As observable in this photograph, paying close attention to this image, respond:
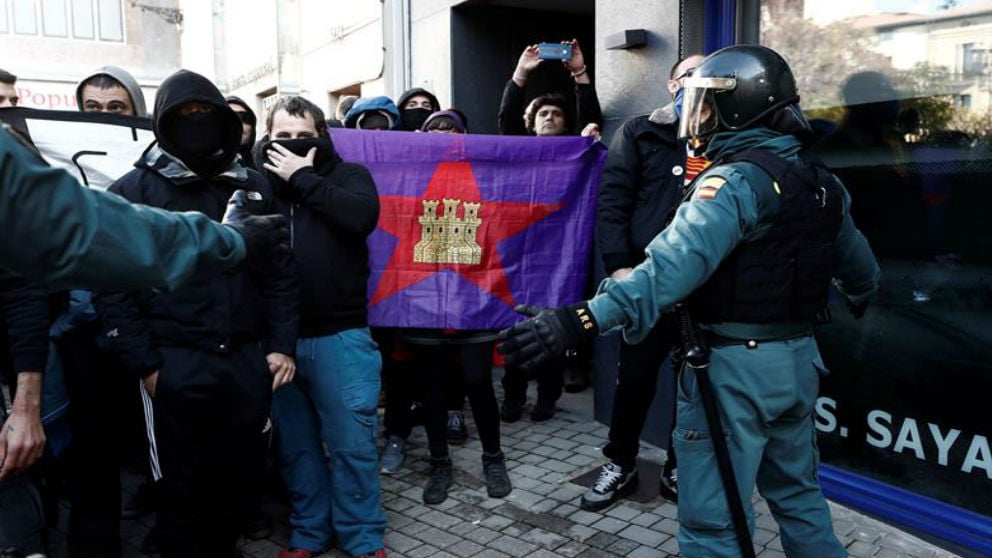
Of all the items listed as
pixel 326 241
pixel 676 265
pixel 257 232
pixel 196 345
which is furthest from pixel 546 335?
pixel 326 241

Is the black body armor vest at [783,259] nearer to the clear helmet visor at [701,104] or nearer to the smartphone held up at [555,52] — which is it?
the clear helmet visor at [701,104]

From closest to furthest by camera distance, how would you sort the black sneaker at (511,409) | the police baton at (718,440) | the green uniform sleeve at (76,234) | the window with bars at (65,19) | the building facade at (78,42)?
the green uniform sleeve at (76,234) → the police baton at (718,440) → the black sneaker at (511,409) → the building facade at (78,42) → the window with bars at (65,19)

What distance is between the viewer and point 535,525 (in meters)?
3.73

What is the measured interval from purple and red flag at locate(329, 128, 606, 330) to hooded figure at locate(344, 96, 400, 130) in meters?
0.55

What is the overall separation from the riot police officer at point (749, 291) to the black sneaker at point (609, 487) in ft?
4.38

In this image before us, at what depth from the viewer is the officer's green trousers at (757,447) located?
246 centimetres

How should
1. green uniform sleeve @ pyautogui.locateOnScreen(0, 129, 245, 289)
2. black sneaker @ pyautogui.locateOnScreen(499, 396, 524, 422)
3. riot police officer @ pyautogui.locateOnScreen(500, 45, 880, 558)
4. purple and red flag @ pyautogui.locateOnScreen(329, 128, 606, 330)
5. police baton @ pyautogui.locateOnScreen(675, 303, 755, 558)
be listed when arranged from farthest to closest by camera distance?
black sneaker @ pyautogui.locateOnScreen(499, 396, 524, 422) → purple and red flag @ pyautogui.locateOnScreen(329, 128, 606, 330) → police baton @ pyautogui.locateOnScreen(675, 303, 755, 558) → riot police officer @ pyautogui.locateOnScreen(500, 45, 880, 558) → green uniform sleeve @ pyautogui.locateOnScreen(0, 129, 245, 289)

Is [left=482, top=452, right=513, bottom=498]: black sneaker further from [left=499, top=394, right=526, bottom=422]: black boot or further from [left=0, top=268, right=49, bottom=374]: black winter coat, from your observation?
[left=0, top=268, right=49, bottom=374]: black winter coat

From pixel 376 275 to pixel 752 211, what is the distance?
8.54 ft

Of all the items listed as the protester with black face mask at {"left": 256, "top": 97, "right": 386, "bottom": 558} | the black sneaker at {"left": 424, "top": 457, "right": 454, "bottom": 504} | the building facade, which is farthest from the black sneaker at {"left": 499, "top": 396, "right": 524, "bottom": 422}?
the building facade

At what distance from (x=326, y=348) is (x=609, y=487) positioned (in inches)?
64.1

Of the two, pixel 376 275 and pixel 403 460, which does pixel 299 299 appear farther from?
pixel 403 460

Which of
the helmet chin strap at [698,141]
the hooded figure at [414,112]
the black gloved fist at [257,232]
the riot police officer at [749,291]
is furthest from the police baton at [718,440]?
the hooded figure at [414,112]

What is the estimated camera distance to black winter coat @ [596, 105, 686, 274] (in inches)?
152
